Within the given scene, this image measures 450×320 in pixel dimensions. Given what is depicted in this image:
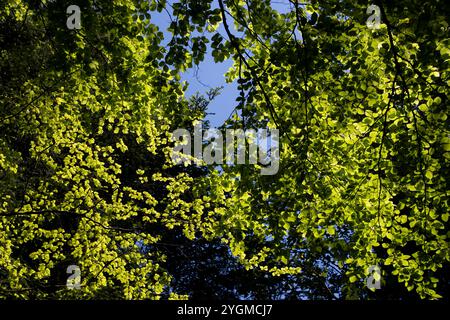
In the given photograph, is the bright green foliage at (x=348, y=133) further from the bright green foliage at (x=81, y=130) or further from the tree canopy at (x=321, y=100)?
the bright green foliage at (x=81, y=130)

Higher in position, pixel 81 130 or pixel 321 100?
pixel 81 130

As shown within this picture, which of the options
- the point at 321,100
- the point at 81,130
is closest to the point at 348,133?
the point at 321,100

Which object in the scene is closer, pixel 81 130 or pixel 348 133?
pixel 348 133

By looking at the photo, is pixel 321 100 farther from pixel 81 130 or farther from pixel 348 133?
pixel 81 130

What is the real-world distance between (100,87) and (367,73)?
4282 millimetres

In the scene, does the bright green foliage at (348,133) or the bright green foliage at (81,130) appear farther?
the bright green foliage at (81,130)

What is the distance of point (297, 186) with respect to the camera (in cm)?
548

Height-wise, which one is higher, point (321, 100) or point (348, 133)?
point (321, 100)

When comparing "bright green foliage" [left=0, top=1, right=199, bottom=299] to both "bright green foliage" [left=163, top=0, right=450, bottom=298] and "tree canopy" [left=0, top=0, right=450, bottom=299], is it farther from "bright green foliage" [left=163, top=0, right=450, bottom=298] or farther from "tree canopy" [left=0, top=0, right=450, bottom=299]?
"bright green foliage" [left=163, top=0, right=450, bottom=298]

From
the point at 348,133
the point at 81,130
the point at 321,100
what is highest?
the point at 81,130

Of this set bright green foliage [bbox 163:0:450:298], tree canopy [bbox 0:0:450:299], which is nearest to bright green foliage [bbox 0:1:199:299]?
tree canopy [bbox 0:0:450:299]

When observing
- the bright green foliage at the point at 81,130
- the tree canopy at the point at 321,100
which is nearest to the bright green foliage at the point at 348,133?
the tree canopy at the point at 321,100
